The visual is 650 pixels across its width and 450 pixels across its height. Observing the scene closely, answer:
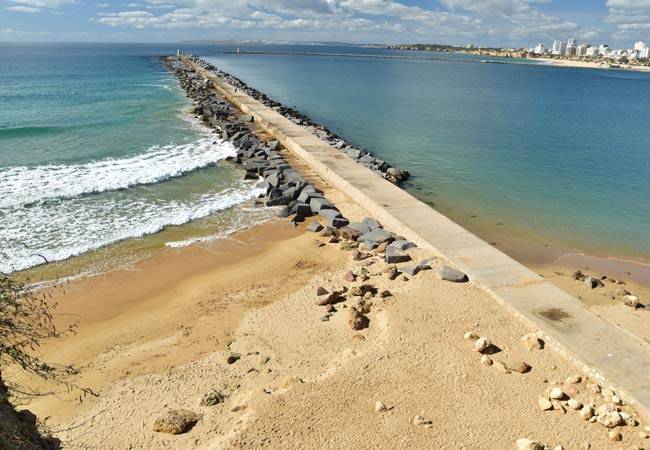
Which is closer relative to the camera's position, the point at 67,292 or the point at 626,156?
the point at 67,292

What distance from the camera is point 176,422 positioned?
15.8ft

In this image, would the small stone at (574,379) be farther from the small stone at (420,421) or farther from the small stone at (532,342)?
the small stone at (420,421)

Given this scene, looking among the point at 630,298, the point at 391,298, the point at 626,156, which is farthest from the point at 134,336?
the point at 626,156

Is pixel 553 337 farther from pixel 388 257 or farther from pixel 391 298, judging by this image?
pixel 388 257

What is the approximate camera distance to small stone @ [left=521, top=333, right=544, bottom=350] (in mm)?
5887

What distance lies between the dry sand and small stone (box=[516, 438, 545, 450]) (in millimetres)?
99

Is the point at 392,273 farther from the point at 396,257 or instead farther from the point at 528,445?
the point at 528,445

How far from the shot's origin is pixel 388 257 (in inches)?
325

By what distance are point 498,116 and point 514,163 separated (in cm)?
1334

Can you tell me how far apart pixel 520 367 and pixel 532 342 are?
552mm

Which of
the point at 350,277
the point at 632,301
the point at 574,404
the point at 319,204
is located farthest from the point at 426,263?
the point at 319,204

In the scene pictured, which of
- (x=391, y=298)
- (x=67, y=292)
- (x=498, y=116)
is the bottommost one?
(x=67, y=292)

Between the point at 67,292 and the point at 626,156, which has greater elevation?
the point at 626,156

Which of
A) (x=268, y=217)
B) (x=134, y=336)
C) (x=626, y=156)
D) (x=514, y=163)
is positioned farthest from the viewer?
(x=626, y=156)
